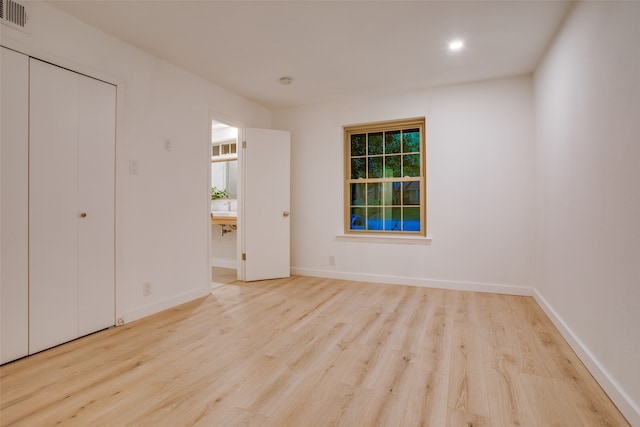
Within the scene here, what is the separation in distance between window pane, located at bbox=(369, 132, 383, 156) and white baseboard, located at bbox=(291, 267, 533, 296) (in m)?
1.68

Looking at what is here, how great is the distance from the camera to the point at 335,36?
2.68m

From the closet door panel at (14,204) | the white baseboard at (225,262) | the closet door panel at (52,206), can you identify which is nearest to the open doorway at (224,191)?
the white baseboard at (225,262)

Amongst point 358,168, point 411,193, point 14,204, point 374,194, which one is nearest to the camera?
point 14,204

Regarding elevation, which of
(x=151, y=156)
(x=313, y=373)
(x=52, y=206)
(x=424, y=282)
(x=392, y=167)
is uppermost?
(x=392, y=167)

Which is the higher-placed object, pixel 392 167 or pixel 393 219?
pixel 392 167

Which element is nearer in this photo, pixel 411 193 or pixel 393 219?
pixel 411 193

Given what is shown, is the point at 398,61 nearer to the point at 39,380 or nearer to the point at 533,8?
the point at 533,8

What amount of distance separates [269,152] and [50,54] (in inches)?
95.7

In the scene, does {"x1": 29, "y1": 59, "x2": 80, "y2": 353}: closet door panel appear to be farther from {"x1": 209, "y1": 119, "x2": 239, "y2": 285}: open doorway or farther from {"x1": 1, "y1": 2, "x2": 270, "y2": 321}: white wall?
{"x1": 209, "y1": 119, "x2": 239, "y2": 285}: open doorway

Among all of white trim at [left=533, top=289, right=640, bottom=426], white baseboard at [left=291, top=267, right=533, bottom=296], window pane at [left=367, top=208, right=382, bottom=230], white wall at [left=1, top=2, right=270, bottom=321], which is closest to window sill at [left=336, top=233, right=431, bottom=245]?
window pane at [left=367, top=208, right=382, bottom=230]

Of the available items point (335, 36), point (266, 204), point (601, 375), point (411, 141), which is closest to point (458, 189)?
point (411, 141)

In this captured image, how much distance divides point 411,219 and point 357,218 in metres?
0.75

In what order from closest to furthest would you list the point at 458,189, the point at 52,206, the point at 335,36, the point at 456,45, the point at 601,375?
the point at 601,375, the point at 52,206, the point at 335,36, the point at 456,45, the point at 458,189

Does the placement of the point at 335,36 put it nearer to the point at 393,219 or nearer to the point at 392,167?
the point at 392,167
